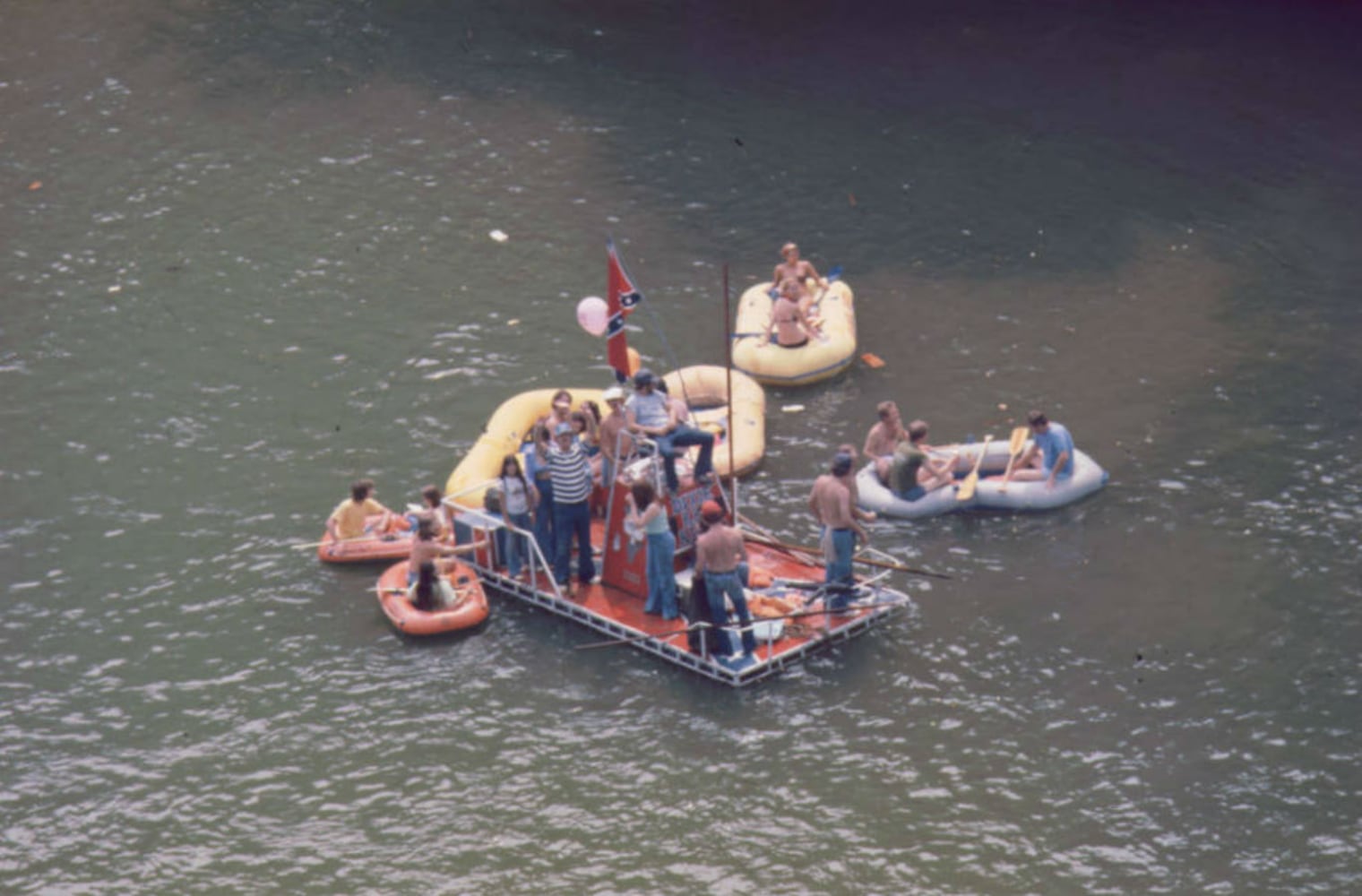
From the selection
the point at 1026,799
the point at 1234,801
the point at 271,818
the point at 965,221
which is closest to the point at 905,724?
the point at 1026,799

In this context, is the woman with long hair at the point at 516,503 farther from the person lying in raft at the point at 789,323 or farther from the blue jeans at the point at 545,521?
the person lying in raft at the point at 789,323

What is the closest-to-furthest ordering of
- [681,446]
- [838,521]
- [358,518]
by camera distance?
[838,521], [681,446], [358,518]

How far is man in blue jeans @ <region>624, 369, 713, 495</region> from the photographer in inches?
813

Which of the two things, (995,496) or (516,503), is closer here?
(516,503)

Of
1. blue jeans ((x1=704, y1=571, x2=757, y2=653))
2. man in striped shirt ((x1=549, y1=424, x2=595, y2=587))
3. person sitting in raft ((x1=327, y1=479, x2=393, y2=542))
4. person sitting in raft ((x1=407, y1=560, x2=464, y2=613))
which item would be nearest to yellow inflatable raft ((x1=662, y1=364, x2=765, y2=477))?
man in striped shirt ((x1=549, y1=424, x2=595, y2=587))

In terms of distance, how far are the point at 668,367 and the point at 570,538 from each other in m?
5.52

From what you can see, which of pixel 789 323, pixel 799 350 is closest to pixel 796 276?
pixel 789 323

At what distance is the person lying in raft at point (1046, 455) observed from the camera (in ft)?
73.8

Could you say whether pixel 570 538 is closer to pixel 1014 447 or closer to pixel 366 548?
pixel 366 548

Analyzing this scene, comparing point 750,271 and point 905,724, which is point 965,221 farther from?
point 905,724

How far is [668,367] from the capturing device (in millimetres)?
25953

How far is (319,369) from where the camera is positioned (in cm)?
2617

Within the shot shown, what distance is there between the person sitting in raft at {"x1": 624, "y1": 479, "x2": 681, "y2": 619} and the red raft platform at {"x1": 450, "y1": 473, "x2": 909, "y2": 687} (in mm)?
151

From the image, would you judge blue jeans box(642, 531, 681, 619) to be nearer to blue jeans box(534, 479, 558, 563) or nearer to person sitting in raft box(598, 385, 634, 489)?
person sitting in raft box(598, 385, 634, 489)
